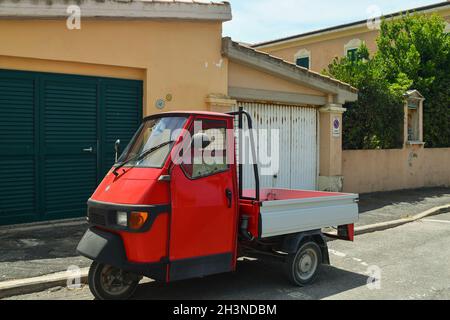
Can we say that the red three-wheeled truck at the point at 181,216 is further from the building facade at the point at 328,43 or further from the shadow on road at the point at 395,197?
the building facade at the point at 328,43

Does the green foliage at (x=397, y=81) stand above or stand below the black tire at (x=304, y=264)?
above

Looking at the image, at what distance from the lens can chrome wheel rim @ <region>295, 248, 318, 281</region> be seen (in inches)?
230

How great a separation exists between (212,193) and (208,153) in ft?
1.44

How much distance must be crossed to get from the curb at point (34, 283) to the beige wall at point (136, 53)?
3.92 m

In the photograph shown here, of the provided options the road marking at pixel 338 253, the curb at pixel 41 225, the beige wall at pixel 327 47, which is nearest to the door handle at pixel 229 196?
the road marking at pixel 338 253

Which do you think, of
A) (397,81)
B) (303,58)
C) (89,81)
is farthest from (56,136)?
(303,58)

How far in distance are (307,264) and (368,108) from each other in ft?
30.1

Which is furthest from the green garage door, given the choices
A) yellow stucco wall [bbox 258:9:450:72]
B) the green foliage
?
yellow stucco wall [bbox 258:9:450:72]

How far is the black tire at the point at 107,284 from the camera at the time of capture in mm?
5043

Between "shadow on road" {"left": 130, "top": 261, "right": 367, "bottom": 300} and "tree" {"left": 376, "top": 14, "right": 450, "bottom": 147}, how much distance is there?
40.4 ft

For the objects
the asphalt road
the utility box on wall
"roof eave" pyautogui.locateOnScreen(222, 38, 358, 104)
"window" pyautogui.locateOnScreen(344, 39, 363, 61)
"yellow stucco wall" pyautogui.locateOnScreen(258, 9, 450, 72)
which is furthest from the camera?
"window" pyautogui.locateOnScreen(344, 39, 363, 61)

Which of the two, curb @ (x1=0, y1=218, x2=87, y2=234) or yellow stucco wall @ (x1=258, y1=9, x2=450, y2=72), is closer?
curb @ (x1=0, y1=218, x2=87, y2=234)

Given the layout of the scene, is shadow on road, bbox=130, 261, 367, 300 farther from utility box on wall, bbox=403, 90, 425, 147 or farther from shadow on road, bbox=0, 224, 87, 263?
utility box on wall, bbox=403, 90, 425, 147
